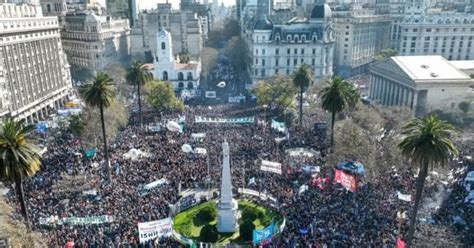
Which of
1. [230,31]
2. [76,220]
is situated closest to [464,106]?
[76,220]

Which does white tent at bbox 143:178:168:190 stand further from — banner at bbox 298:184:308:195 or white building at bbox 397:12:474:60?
white building at bbox 397:12:474:60

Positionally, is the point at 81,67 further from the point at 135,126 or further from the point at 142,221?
the point at 142,221

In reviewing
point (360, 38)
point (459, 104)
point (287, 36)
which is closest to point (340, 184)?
point (459, 104)

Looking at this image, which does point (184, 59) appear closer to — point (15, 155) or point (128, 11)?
point (128, 11)

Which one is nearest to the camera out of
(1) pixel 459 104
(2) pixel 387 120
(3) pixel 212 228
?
(3) pixel 212 228

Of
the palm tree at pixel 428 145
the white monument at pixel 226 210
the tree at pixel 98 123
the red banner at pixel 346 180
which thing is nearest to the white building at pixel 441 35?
the tree at pixel 98 123
